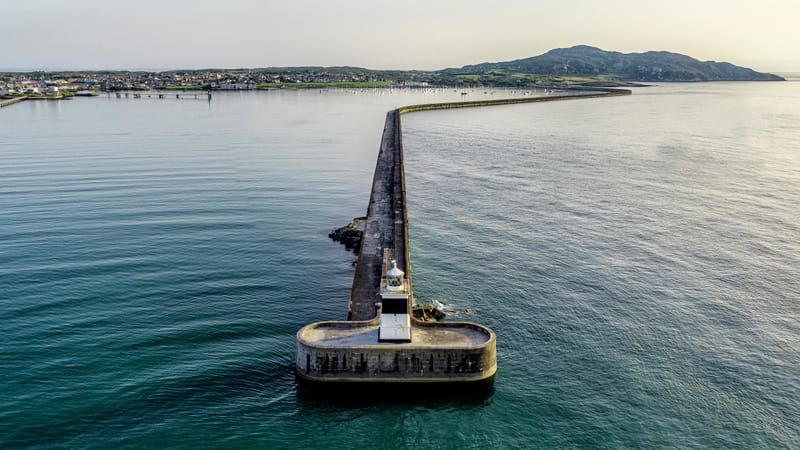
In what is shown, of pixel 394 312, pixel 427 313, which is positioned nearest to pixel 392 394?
pixel 394 312

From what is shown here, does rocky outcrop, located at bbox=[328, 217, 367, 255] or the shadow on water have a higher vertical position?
rocky outcrop, located at bbox=[328, 217, 367, 255]

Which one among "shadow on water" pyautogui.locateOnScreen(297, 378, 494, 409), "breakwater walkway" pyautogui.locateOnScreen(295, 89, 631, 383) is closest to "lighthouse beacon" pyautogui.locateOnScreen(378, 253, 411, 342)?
"breakwater walkway" pyautogui.locateOnScreen(295, 89, 631, 383)

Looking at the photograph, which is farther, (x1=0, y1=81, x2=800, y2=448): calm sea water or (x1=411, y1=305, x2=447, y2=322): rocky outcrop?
(x1=411, y1=305, x2=447, y2=322): rocky outcrop

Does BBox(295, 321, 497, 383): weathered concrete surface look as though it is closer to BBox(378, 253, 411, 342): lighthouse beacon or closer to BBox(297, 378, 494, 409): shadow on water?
BBox(297, 378, 494, 409): shadow on water

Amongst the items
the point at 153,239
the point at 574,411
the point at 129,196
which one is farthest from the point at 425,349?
the point at 129,196

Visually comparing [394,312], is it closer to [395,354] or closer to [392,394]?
[395,354]

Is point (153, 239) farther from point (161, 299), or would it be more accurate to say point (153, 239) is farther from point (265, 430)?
point (265, 430)
